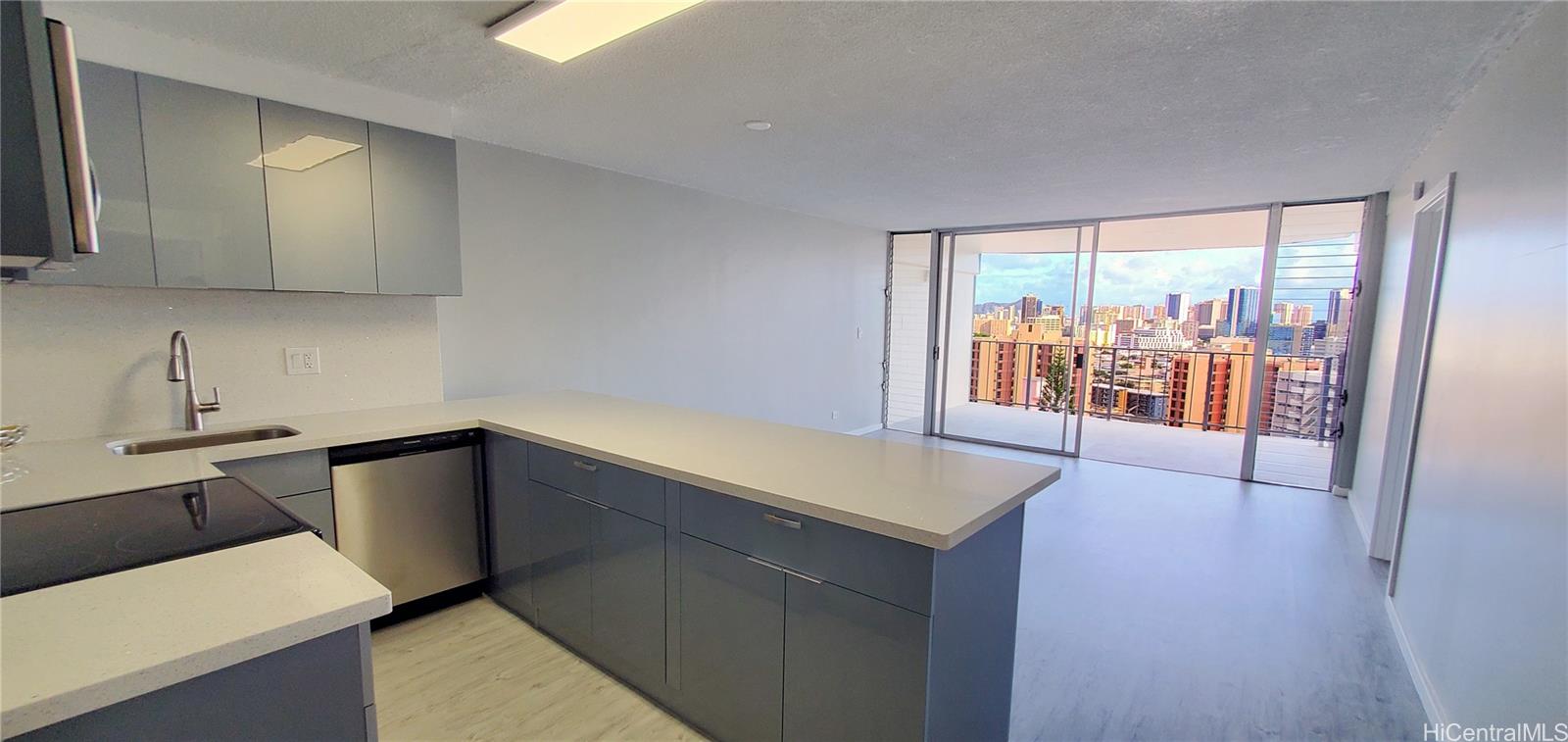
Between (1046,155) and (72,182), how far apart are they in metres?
3.64

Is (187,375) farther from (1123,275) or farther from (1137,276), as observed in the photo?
(1137,276)

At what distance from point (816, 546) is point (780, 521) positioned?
0.39 feet

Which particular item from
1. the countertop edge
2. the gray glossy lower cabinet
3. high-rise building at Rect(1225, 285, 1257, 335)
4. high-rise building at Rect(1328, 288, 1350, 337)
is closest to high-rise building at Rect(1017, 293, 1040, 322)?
high-rise building at Rect(1225, 285, 1257, 335)

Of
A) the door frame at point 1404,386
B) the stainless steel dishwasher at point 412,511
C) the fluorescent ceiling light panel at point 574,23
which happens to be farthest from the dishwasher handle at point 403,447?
the door frame at point 1404,386

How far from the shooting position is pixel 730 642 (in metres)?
1.80

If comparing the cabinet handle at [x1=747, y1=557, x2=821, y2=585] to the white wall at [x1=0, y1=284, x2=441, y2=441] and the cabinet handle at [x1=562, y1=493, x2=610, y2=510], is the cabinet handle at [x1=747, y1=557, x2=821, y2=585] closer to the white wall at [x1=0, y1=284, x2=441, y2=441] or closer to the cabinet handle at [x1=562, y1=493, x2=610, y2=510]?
the cabinet handle at [x1=562, y1=493, x2=610, y2=510]

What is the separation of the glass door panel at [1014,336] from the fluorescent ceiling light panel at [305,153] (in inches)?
211

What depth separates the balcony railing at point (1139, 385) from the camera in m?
5.06

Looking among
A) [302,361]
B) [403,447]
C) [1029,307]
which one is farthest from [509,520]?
[1029,307]

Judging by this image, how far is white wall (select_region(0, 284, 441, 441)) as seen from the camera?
2096 millimetres

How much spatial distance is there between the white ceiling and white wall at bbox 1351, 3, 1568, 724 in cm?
29

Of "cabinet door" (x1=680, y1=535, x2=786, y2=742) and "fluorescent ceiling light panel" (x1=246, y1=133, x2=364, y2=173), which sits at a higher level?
"fluorescent ceiling light panel" (x1=246, y1=133, x2=364, y2=173)

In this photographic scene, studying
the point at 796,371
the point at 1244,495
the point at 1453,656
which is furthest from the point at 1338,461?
the point at 796,371

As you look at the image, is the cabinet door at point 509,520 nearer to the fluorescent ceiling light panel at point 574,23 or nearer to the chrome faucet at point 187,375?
the chrome faucet at point 187,375
